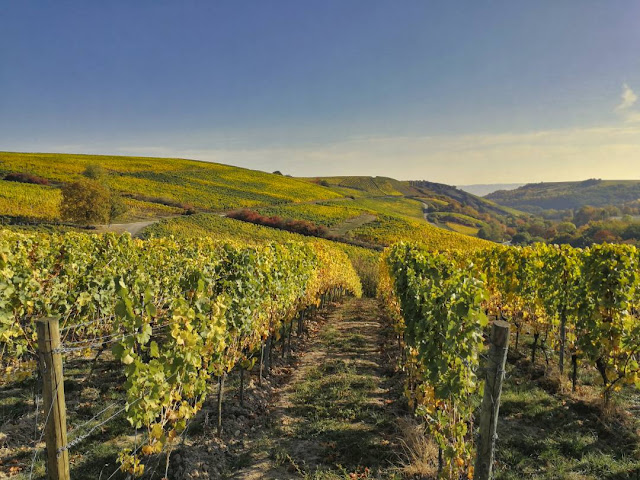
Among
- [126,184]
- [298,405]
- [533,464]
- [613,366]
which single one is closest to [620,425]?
[613,366]

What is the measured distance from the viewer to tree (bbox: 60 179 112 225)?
34781mm

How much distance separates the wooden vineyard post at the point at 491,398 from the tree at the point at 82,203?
39.8 meters

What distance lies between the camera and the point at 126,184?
60781 mm

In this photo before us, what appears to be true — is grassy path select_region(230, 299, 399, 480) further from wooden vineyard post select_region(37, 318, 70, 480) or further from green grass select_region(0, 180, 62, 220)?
green grass select_region(0, 180, 62, 220)

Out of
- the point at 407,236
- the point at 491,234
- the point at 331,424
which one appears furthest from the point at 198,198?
the point at 491,234

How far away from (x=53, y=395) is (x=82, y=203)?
3812 cm

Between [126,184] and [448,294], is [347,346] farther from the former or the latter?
[126,184]

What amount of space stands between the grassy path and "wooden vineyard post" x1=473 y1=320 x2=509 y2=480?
2247 millimetres

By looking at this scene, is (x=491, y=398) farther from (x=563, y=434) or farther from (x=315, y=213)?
(x=315, y=213)

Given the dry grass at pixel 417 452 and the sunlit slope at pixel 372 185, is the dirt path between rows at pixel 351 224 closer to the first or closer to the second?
the dry grass at pixel 417 452

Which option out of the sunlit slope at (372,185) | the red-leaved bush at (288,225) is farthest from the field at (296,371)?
the sunlit slope at (372,185)

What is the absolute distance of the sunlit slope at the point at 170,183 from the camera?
54.4m

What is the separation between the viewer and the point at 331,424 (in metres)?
7.06

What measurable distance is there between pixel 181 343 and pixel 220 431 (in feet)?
9.61
